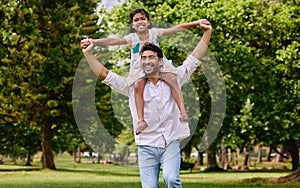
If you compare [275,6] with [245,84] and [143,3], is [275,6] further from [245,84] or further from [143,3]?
[143,3]

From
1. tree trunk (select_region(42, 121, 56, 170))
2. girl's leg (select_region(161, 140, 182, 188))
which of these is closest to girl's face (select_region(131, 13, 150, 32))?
girl's leg (select_region(161, 140, 182, 188))

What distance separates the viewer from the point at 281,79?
907 inches

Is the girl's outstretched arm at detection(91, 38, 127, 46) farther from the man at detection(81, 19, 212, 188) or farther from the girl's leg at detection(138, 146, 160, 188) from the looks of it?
the girl's leg at detection(138, 146, 160, 188)

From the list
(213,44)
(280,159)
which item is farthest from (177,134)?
(280,159)

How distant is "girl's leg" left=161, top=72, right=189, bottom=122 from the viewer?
20.6 ft

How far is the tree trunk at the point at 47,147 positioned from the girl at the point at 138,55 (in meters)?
34.6

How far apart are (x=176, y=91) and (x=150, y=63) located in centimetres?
40

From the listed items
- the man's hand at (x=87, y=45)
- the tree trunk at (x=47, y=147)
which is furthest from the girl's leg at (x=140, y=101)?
the tree trunk at (x=47, y=147)

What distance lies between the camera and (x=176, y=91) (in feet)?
20.7

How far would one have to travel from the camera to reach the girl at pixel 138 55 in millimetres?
6238

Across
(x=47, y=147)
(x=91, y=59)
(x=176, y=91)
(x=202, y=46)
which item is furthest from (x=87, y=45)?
Answer: (x=47, y=147)

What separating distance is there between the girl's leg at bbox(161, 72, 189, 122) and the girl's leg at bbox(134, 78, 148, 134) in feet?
0.78

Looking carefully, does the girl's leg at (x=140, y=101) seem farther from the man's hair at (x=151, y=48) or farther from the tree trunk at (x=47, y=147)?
the tree trunk at (x=47, y=147)

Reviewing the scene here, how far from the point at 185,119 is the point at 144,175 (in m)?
0.70
